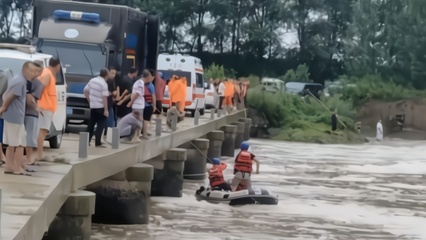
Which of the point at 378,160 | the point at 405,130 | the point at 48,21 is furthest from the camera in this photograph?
the point at 405,130

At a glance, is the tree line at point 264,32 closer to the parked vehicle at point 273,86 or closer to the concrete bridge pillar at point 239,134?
the parked vehicle at point 273,86

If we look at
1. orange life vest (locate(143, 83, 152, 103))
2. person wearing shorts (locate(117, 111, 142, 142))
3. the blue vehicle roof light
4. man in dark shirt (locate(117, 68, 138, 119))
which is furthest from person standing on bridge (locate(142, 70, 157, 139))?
the blue vehicle roof light

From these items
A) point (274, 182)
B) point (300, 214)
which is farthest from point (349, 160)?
point (300, 214)

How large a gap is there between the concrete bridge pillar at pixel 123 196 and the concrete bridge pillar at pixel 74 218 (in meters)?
4.00

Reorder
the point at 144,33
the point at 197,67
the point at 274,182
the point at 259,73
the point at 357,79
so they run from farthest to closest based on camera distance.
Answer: the point at 259,73 → the point at 357,79 → the point at 197,67 → the point at 274,182 → the point at 144,33

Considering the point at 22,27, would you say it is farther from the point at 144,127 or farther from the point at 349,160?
the point at 144,127

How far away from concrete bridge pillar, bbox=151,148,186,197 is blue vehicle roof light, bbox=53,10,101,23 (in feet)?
11.4

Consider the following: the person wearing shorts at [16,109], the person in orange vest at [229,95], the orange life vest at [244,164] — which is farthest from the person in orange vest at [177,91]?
the person wearing shorts at [16,109]

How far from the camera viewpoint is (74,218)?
12.4 meters

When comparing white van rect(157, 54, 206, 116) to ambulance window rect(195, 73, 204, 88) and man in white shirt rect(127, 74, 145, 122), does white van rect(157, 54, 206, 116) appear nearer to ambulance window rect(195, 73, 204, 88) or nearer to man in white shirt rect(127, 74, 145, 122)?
ambulance window rect(195, 73, 204, 88)

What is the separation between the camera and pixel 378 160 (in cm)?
4016

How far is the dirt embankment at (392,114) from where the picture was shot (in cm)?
5847

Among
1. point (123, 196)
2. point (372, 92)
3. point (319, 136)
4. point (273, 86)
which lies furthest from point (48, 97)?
point (372, 92)

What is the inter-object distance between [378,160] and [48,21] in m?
21.7
